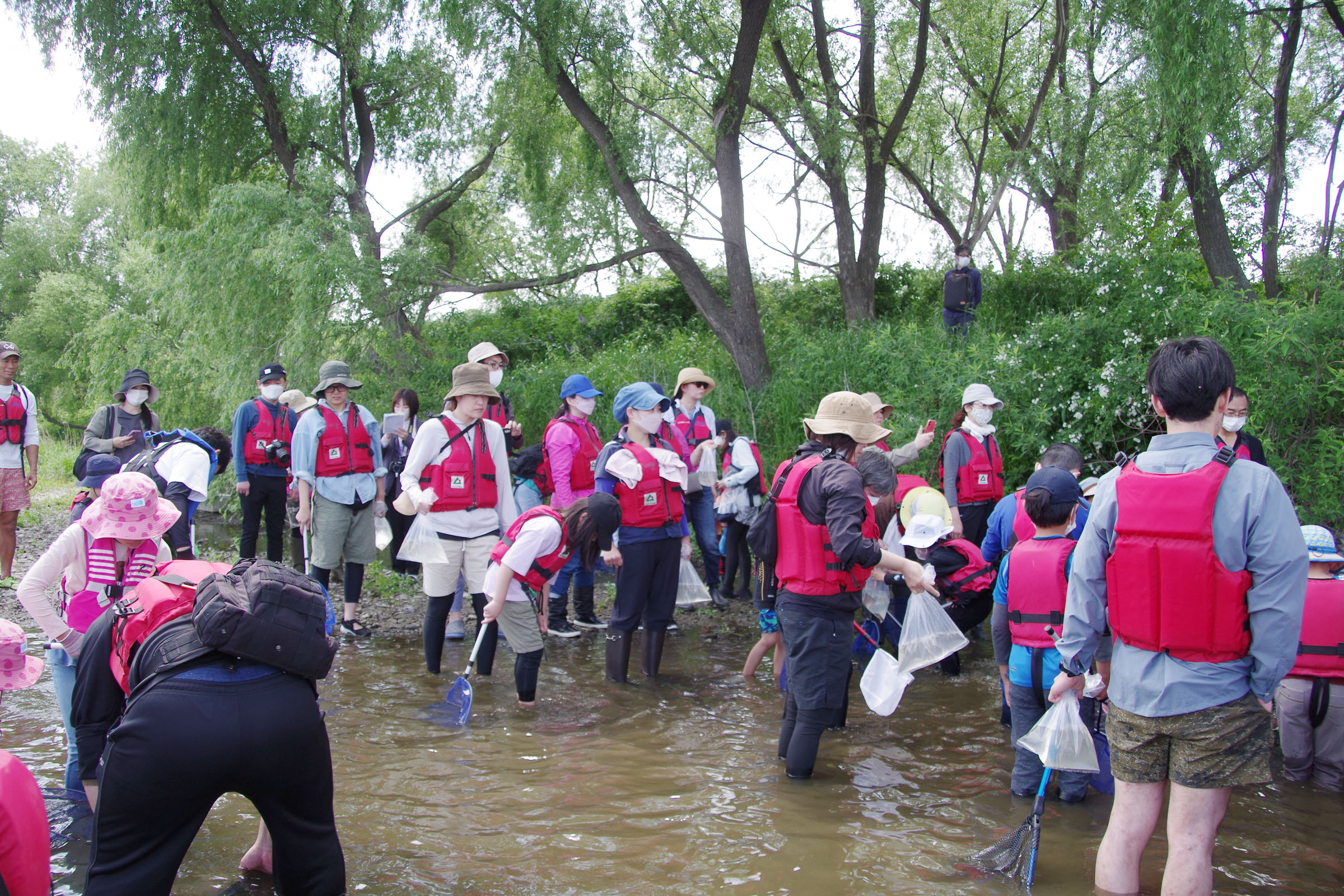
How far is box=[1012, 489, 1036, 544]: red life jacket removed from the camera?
4.68 metres

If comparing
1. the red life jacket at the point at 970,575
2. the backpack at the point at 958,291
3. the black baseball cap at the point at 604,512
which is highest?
the backpack at the point at 958,291

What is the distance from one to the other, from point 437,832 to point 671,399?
3.59 m

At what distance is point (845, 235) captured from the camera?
1355 centimetres

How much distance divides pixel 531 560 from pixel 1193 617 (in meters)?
3.35

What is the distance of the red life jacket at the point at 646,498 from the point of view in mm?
5824

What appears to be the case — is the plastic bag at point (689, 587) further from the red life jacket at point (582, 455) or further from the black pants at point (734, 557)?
the black pants at point (734, 557)

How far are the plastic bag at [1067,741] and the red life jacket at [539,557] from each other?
270 centimetres

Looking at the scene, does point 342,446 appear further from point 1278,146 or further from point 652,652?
point 1278,146

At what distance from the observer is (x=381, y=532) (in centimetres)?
749

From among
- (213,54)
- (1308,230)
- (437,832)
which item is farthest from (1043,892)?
(213,54)

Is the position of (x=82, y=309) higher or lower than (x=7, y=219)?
lower

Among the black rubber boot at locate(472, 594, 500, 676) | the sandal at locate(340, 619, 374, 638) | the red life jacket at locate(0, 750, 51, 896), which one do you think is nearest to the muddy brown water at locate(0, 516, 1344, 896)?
the black rubber boot at locate(472, 594, 500, 676)

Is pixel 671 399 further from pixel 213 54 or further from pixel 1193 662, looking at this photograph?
pixel 213 54

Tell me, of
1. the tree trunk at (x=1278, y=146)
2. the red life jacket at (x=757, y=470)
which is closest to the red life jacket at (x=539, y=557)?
the red life jacket at (x=757, y=470)
